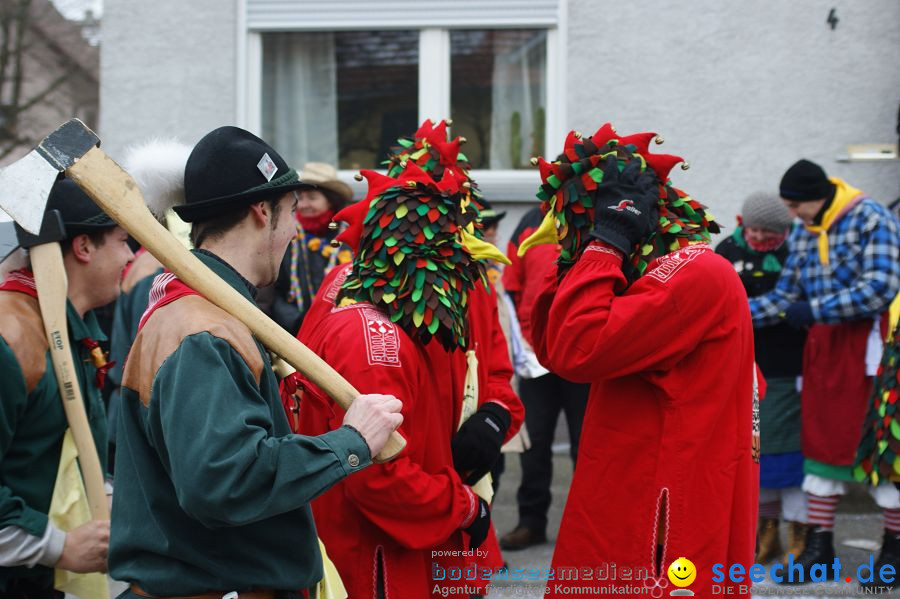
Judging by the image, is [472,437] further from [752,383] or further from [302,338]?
[752,383]

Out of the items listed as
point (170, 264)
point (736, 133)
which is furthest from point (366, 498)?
point (736, 133)

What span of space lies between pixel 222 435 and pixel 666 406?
1490 mm

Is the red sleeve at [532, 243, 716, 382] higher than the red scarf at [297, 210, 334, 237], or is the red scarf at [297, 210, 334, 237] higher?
the red scarf at [297, 210, 334, 237]

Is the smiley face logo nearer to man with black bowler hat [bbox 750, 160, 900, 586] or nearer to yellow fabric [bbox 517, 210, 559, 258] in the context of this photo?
yellow fabric [bbox 517, 210, 559, 258]

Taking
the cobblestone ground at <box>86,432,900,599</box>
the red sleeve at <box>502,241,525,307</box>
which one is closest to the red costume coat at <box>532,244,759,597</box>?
the cobblestone ground at <box>86,432,900,599</box>

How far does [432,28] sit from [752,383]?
5814mm

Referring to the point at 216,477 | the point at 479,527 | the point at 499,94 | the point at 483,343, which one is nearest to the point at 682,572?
the point at 479,527

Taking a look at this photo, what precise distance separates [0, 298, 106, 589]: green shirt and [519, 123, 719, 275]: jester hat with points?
1585 mm

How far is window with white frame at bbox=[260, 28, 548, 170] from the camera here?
328 inches

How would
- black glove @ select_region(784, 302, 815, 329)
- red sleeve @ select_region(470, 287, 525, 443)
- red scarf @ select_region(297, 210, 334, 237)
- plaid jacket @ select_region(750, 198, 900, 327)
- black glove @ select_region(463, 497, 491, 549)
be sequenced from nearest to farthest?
black glove @ select_region(463, 497, 491, 549)
red sleeve @ select_region(470, 287, 525, 443)
plaid jacket @ select_region(750, 198, 900, 327)
black glove @ select_region(784, 302, 815, 329)
red scarf @ select_region(297, 210, 334, 237)

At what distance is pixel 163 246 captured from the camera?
7.57ft

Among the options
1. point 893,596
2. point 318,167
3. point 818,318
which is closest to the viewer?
point 893,596

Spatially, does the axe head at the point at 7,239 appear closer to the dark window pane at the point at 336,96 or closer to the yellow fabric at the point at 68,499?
the yellow fabric at the point at 68,499

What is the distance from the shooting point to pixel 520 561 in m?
5.93
